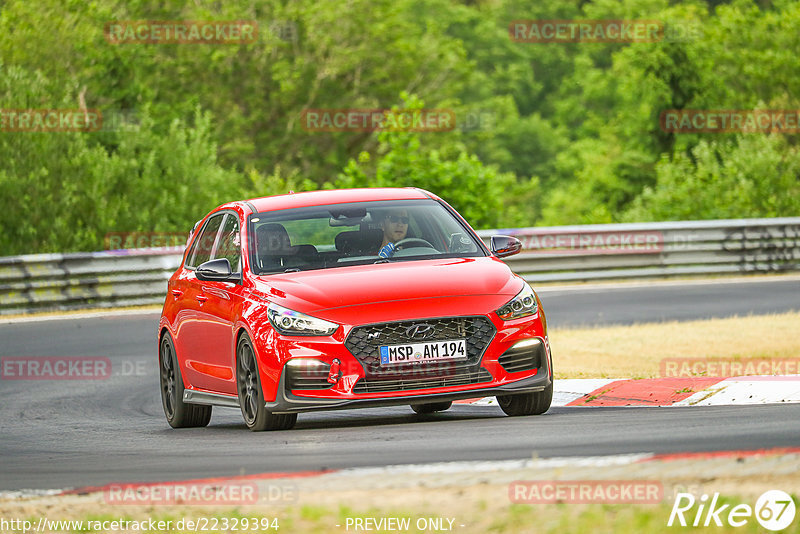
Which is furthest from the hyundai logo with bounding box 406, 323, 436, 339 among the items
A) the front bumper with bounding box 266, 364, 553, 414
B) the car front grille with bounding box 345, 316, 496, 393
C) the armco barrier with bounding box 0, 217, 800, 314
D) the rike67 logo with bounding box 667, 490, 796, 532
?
the armco barrier with bounding box 0, 217, 800, 314

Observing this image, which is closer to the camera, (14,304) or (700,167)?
(14,304)

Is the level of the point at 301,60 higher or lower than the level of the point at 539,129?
higher

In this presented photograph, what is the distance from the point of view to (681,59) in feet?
183

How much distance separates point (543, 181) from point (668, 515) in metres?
83.1

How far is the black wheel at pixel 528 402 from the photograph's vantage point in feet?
32.8

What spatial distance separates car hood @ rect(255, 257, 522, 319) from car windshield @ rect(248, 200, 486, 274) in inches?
10.8

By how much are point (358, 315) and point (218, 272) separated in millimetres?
1434

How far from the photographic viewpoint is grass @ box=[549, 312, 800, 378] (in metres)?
13.8

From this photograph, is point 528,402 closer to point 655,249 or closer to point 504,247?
point 504,247

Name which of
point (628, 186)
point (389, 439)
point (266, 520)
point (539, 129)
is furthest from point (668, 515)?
point (539, 129)

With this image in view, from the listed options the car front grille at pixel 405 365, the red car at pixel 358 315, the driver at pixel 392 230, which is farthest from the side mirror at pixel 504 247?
the car front grille at pixel 405 365

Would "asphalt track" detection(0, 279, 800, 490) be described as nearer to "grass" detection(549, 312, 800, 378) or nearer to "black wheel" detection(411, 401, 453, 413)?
"black wheel" detection(411, 401, 453, 413)

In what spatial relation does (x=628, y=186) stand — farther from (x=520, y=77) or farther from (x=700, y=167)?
(x=520, y=77)

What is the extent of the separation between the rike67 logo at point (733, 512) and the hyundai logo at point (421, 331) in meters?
A: 3.65
